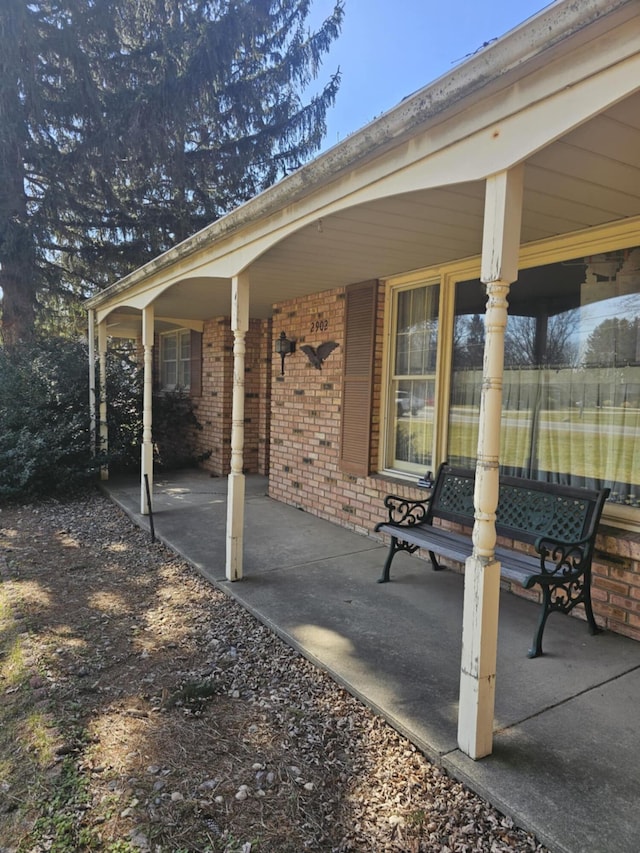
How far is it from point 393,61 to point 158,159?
4903 mm

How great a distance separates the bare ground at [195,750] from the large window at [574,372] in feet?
7.09

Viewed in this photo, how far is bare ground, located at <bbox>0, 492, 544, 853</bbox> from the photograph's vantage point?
1714 mm

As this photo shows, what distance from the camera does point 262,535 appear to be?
5.03m

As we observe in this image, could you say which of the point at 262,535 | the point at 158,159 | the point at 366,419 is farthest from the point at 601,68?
the point at 158,159

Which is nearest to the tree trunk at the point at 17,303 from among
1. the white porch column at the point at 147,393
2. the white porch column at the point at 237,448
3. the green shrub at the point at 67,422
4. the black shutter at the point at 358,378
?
the green shrub at the point at 67,422

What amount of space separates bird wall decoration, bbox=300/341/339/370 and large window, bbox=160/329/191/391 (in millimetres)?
4174

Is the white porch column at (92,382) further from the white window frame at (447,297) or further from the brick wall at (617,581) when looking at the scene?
the brick wall at (617,581)

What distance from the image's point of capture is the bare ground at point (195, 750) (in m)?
1.71

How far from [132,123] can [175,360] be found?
14.0 feet

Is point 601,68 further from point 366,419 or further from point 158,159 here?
point 158,159

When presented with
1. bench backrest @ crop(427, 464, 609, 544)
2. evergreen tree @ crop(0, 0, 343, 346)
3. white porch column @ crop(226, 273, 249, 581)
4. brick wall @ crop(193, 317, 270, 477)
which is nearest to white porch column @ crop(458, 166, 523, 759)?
bench backrest @ crop(427, 464, 609, 544)

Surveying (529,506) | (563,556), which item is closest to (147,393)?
(529,506)

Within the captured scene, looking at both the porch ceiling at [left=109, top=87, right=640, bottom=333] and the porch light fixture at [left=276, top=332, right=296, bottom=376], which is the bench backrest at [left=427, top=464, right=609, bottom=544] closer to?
the porch ceiling at [left=109, top=87, right=640, bottom=333]

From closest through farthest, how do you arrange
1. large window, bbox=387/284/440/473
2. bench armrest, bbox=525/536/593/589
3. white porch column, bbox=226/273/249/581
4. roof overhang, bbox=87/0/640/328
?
1. roof overhang, bbox=87/0/640/328
2. bench armrest, bbox=525/536/593/589
3. white porch column, bbox=226/273/249/581
4. large window, bbox=387/284/440/473
